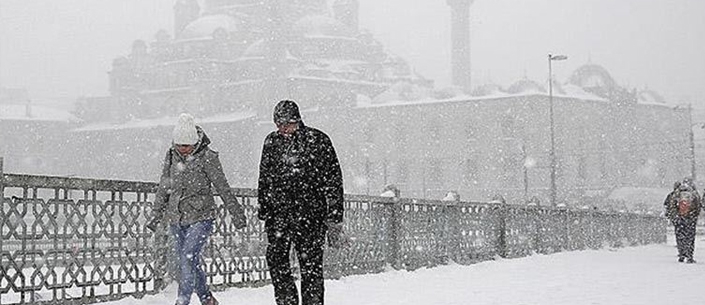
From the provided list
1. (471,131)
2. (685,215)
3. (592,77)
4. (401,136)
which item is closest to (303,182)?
(685,215)

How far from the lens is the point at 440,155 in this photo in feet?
213

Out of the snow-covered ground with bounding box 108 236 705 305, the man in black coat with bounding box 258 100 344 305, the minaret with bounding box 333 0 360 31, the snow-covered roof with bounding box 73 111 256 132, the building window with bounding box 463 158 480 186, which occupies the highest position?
the minaret with bounding box 333 0 360 31

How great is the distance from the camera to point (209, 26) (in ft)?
230

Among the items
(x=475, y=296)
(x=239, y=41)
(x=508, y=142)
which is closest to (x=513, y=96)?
(x=508, y=142)

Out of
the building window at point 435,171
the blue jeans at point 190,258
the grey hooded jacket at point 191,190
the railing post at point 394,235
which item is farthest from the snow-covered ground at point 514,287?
the building window at point 435,171

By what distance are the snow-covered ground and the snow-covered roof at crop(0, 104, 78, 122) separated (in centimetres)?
7144

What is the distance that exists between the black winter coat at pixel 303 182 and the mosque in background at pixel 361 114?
178 ft

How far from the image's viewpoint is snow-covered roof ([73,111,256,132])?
65.5m

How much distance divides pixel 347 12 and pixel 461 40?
11243mm

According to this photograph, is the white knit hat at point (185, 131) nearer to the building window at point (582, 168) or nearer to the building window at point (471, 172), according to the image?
the building window at point (471, 172)

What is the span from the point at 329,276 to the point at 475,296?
2.00m

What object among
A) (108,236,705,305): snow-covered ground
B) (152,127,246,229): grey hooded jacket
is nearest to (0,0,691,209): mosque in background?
(108,236,705,305): snow-covered ground

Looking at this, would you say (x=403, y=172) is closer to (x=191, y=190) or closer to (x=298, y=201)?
(x=191, y=190)

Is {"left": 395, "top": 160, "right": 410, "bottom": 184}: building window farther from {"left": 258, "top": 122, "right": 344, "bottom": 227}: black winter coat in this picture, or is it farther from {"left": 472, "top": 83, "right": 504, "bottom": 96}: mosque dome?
{"left": 258, "top": 122, "right": 344, "bottom": 227}: black winter coat
